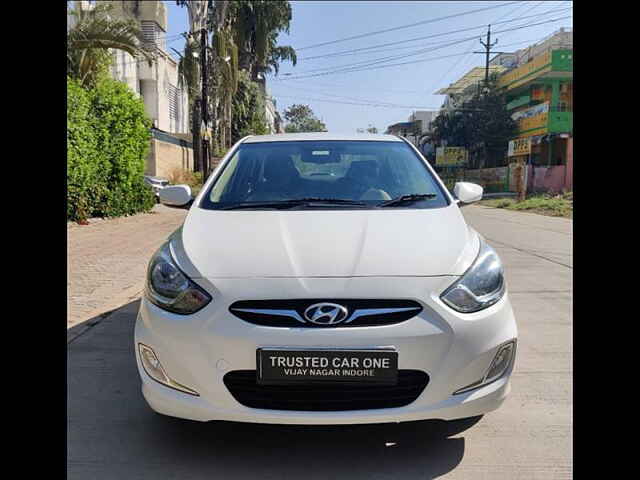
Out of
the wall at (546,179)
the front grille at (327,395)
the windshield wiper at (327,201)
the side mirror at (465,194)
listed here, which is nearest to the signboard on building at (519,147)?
the wall at (546,179)

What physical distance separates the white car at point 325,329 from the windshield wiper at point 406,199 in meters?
0.52

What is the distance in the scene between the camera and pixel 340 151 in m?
4.03

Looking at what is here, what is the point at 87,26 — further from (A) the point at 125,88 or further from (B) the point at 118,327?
(B) the point at 118,327

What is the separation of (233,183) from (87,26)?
37.1 feet

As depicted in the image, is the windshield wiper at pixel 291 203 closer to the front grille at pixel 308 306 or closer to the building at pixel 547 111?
the front grille at pixel 308 306

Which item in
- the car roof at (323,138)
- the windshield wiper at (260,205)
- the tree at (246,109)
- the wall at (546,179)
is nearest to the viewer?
the windshield wiper at (260,205)

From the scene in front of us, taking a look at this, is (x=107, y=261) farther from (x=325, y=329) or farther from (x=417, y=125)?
(x=417, y=125)

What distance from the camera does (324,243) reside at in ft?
9.00

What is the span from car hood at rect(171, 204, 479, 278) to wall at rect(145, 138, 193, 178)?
22.2 meters

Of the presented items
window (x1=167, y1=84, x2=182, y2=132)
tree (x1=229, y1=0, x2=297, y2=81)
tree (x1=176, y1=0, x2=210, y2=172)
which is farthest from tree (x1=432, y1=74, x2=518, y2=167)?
tree (x1=176, y1=0, x2=210, y2=172)

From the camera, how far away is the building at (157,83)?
25094 mm

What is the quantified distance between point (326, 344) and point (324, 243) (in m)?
0.60
